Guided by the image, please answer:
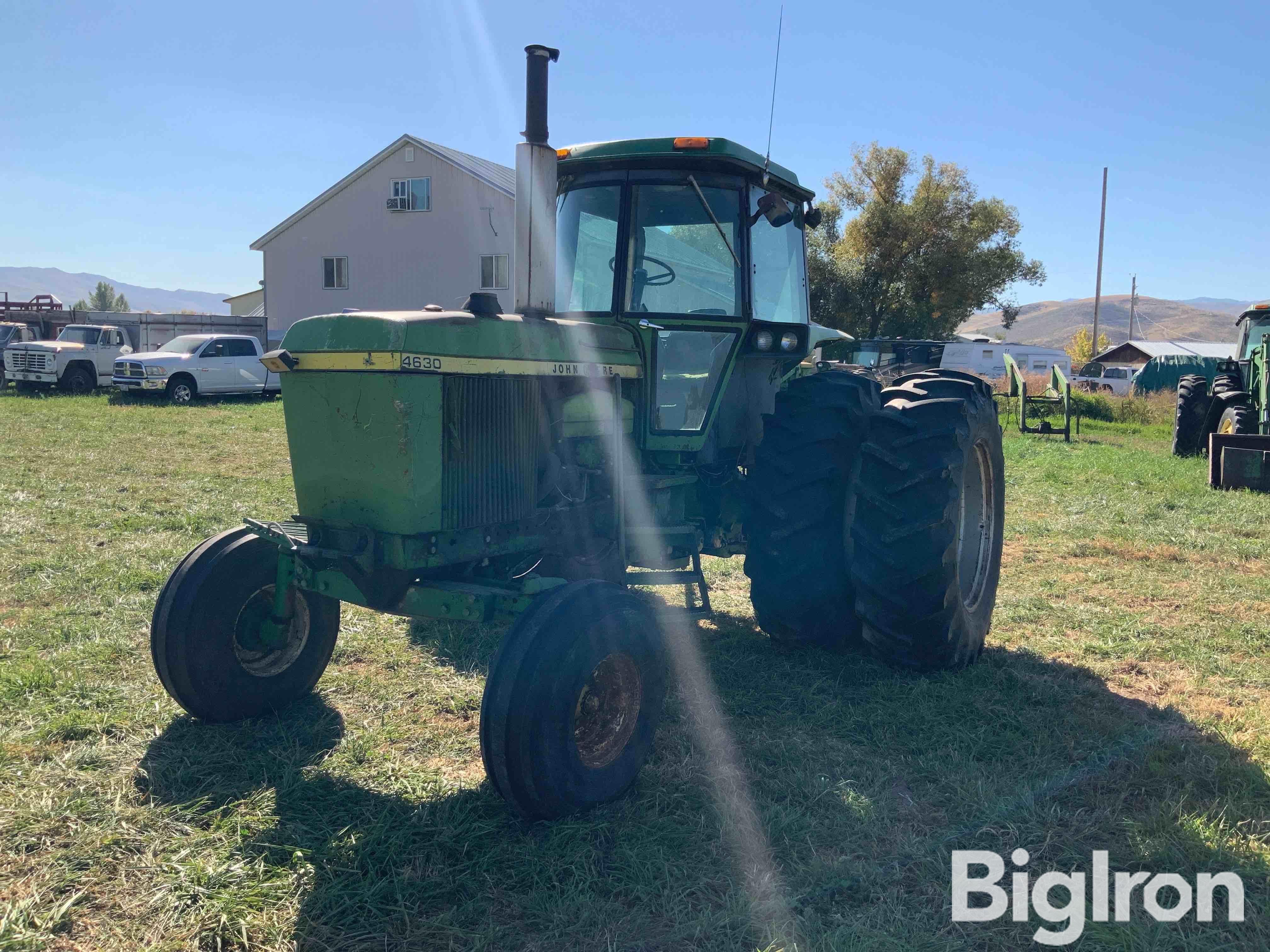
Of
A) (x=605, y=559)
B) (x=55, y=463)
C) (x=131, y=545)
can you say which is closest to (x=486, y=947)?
(x=605, y=559)

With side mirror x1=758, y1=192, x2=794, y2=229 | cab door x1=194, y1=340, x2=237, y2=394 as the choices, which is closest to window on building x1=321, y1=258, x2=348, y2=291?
cab door x1=194, y1=340, x2=237, y2=394

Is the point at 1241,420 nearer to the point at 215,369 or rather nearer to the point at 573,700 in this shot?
the point at 573,700

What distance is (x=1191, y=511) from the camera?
Answer: 9.32 m

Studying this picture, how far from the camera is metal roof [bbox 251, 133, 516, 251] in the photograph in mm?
27547

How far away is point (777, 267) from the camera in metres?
5.05

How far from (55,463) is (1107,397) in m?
21.9

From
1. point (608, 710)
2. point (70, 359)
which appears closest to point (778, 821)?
point (608, 710)

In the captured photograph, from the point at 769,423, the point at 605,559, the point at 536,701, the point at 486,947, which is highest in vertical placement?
the point at 769,423

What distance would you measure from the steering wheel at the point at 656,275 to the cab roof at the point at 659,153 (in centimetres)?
45

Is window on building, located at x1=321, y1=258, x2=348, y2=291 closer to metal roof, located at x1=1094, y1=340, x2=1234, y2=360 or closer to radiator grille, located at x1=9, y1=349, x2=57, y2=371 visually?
radiator grille, located at x1=9, y1=349, x2=57, y2=371

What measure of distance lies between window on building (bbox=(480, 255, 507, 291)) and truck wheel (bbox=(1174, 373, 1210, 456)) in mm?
18870

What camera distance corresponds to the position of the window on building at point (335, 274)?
3020 cm

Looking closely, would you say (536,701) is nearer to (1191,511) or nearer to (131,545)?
(131,545)

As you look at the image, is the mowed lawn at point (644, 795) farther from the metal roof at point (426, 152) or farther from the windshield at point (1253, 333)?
the metal roof at point (426, 152)
